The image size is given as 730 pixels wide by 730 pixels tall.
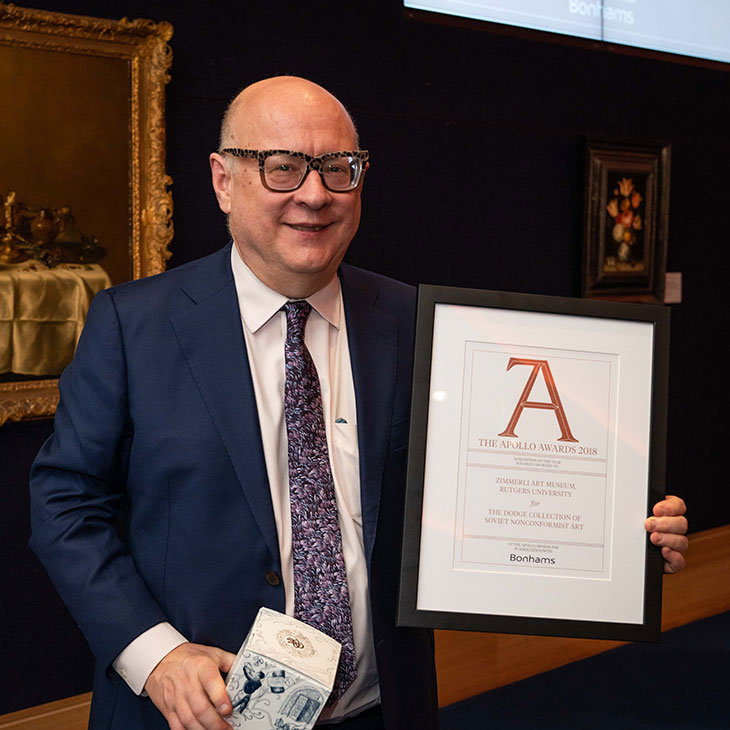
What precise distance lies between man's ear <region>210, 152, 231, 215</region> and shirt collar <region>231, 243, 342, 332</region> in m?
0.09

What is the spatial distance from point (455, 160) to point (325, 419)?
2.56 meters

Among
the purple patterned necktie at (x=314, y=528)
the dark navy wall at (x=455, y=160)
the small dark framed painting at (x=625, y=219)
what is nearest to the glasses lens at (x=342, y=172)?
the purple patterned necktie at (x=314, y=528)

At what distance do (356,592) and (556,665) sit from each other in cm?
299

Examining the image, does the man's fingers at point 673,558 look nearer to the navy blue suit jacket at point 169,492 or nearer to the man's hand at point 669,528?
the man's hand at point 669,528

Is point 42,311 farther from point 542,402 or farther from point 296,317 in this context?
point 542,402

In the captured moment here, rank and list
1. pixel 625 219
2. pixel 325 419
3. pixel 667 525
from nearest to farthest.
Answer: pixel 667 525, pixel 325 419, pixel 625 219

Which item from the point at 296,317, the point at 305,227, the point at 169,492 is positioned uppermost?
the point at 305,227

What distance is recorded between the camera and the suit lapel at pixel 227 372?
1604mm

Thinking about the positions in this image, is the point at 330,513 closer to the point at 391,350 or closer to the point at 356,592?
the point at 356,592

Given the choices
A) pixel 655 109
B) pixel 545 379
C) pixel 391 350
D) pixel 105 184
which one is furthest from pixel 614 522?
pixel 655 109

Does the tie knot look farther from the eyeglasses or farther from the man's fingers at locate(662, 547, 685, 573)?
the man's fingers at locate(662, 547, 685, 573)

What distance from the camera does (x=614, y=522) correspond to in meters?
1.65

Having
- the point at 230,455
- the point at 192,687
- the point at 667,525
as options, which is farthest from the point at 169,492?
the point at 667,525

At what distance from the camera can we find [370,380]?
175 cm
